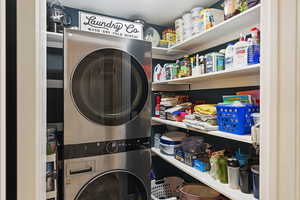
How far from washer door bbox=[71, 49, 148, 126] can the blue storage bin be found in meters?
0.67

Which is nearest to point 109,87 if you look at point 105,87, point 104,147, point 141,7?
point 105,87

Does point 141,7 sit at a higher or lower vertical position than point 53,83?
higher

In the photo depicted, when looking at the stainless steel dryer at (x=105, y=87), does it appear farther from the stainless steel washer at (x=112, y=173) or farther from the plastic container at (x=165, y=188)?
the plastic container at (x=165, y=188)

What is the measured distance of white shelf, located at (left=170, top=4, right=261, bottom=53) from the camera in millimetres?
1096

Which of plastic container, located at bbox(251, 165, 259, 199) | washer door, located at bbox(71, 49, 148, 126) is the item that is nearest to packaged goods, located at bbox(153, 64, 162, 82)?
washer door, located at bbox(71, 49, 148, 126)

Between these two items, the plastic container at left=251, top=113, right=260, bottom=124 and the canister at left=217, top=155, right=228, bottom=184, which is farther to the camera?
the canister at left=217, top=155, right=228, bottom=184

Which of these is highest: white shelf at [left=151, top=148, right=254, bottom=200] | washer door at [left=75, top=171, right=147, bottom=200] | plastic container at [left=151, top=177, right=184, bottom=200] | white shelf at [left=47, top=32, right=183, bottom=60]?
white shelf at [left=47, top=32, right=183, bottom=60]

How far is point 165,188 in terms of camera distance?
74.5 inches

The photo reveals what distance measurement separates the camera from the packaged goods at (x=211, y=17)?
4.52 ft

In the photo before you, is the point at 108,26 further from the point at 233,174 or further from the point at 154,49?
the point at 233,174

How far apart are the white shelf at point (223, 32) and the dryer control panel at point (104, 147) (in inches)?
40.3

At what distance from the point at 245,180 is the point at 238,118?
39cm
